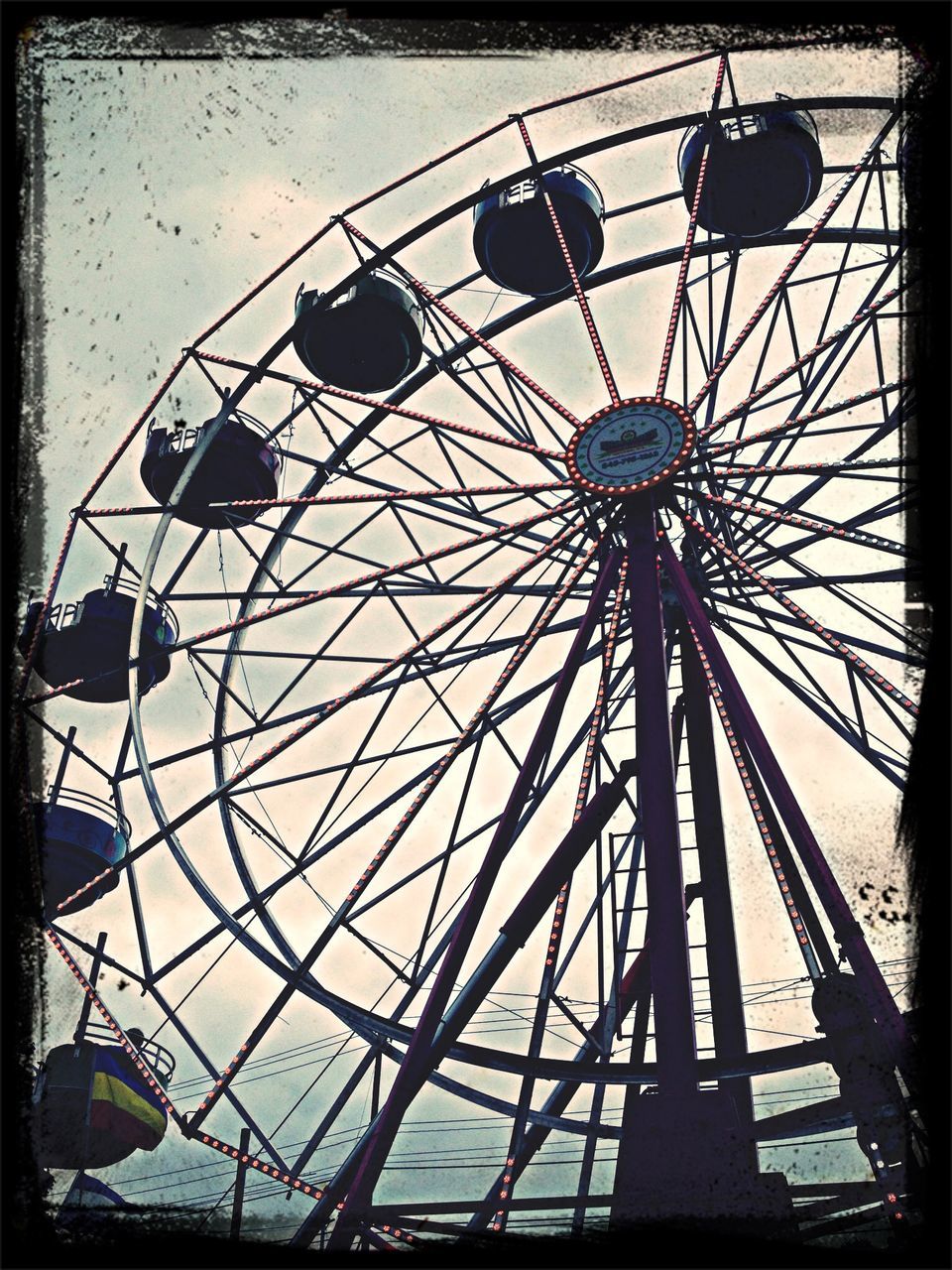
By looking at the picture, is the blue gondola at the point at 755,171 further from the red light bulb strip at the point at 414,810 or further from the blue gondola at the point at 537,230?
the red light bulb strip at the point at 414,810

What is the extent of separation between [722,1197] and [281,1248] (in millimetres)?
2502

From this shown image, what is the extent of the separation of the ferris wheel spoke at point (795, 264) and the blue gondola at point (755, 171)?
739 mm

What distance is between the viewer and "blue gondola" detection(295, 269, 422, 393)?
14.9 metres

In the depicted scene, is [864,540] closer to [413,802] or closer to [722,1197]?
[413,802]

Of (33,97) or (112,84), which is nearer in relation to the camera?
(33,97)

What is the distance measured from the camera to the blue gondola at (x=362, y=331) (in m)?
14.9

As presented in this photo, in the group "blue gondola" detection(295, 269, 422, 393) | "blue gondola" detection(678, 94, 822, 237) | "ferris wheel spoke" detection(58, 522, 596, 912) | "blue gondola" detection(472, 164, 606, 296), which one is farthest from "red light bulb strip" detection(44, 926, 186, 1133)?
"blue gondola" detection(678, 94, 822, 237)

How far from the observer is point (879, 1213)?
829cm

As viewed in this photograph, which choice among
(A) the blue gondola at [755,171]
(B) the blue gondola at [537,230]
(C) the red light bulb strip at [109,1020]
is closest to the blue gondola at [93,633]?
(C) the red light bulb strip at [109,1020]

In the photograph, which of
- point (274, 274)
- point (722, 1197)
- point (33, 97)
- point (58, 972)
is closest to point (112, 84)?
point (33, 97)

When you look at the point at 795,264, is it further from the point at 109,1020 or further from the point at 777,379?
the point at 109,1020

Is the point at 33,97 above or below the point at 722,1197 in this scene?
above

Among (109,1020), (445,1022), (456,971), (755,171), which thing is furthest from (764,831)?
(755,171)

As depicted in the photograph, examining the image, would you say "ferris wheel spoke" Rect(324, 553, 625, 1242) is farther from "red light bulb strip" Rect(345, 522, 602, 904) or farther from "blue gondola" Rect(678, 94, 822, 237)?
"blue gondola" Rect(678, 94, 822, 237)
